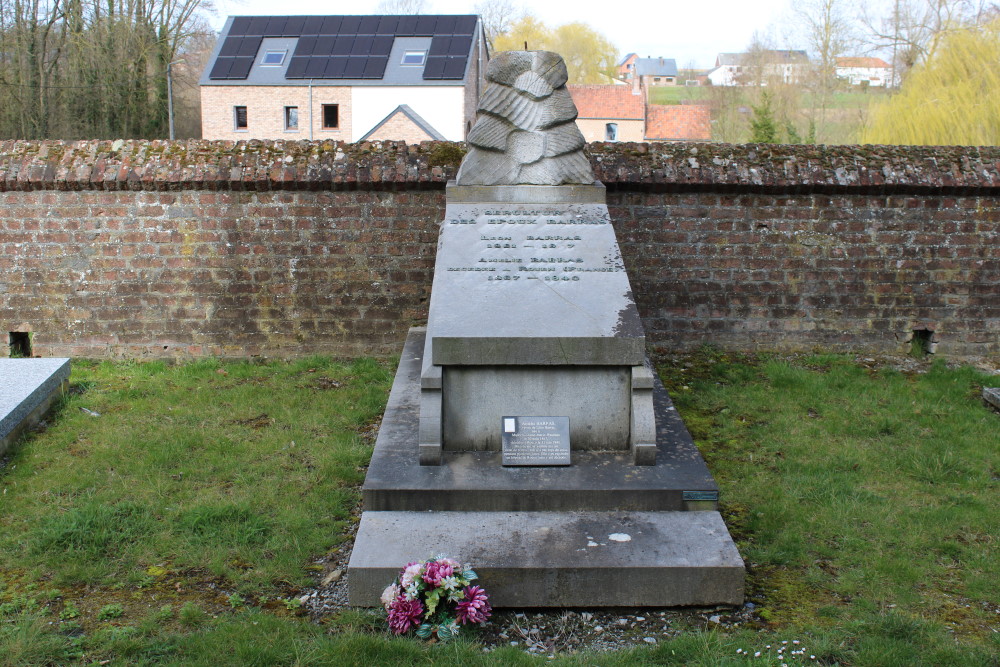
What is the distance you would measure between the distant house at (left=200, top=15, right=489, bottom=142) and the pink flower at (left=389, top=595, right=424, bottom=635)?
30.8 metres

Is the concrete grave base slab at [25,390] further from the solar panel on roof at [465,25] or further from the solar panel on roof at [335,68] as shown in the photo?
the solar panel on roof at [465,25]

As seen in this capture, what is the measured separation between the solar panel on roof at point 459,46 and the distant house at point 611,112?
33.6ft

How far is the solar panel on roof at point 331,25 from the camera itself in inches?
1446

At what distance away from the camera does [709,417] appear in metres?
6.27

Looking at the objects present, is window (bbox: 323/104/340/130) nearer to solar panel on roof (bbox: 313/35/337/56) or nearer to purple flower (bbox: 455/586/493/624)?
solar panel on roof (bbox: 313/35/337/56)

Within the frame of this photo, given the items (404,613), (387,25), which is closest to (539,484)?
(404,613)

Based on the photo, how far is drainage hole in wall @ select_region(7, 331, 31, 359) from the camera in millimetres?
7566

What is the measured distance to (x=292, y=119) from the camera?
36.1 meters

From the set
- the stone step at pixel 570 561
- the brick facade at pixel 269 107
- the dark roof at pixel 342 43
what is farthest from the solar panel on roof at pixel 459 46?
the stone step at pixel 570 561

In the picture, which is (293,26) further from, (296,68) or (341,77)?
(341,77)

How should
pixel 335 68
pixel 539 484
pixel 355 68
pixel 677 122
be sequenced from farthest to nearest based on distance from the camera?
pixel 677 122, pixel 335 68, pixel 355 68, pixel 539 484

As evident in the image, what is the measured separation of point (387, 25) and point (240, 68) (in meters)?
Answer: 6.45

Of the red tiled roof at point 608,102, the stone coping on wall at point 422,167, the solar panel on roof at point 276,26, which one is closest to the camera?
the stone coping on wall at point 422,167

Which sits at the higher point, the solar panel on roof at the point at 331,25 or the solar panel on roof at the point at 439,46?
the solar panel on roof at the point at 331,25
